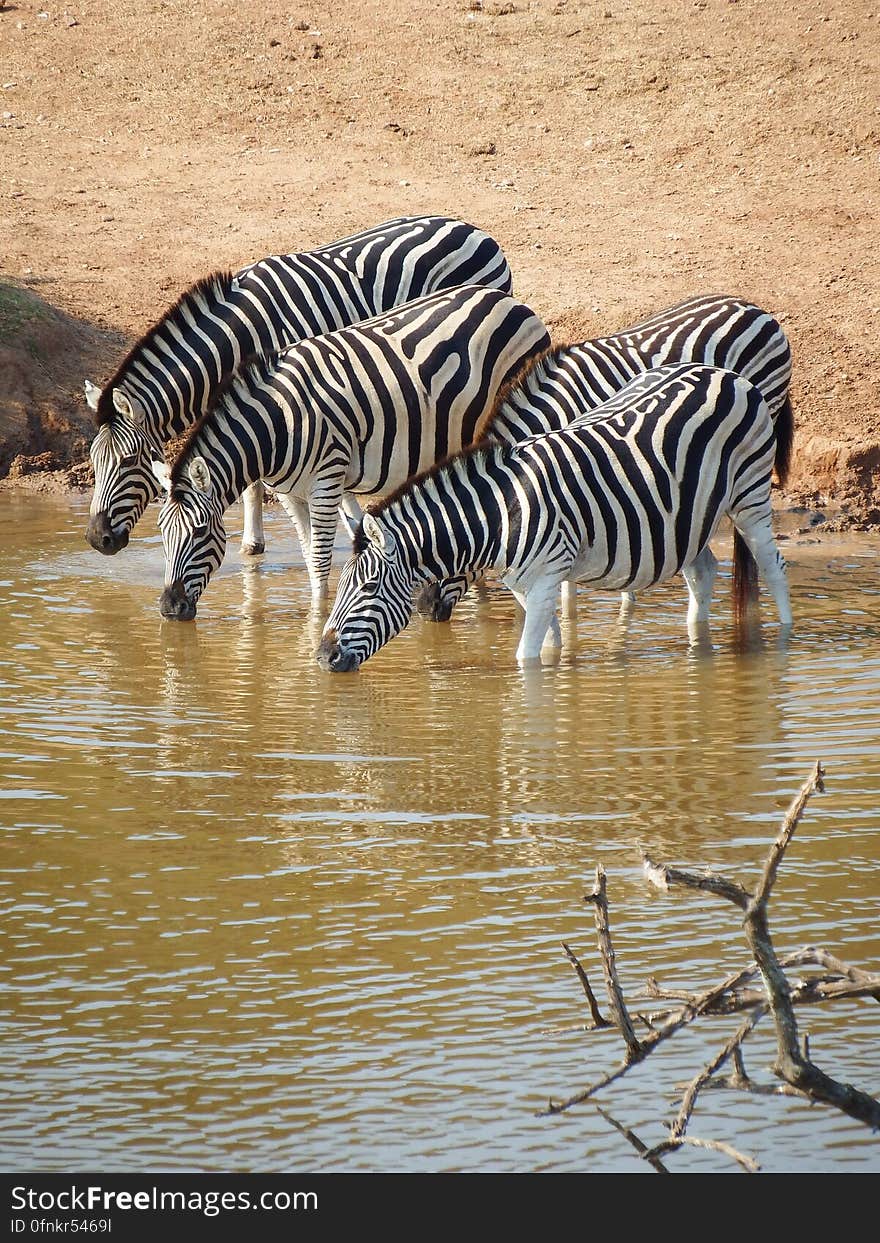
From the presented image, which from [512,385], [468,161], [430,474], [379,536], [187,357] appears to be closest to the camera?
[379,536]

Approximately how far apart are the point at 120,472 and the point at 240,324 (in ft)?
4.10

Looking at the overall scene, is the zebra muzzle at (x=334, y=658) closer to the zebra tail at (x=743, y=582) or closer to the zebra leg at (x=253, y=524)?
the zebra tail at (x=743, y=582)

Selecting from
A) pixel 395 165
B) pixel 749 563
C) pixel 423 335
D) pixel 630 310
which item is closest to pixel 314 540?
pixel 423 335

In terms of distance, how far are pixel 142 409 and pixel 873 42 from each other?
11.6 metres

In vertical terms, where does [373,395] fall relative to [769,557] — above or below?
above

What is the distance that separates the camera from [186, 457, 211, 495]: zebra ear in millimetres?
9766

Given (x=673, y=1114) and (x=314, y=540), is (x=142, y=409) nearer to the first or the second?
(x=314, y=540)

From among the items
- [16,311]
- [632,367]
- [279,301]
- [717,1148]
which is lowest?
[717,1148]

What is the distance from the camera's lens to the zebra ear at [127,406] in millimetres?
10516

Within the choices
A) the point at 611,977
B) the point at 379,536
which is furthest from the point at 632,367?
the point at 611,977

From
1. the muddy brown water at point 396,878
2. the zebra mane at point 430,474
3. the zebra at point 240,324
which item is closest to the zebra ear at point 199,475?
the zebra at point 240,324

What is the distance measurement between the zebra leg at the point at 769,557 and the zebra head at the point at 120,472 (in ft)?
12.1

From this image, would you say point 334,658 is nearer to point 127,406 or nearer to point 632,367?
point 127,406

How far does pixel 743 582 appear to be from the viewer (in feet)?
32.1
